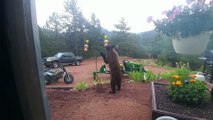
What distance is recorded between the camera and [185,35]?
973mm

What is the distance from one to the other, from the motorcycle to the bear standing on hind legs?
668 millimetres

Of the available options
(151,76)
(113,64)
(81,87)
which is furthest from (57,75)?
(151,76)

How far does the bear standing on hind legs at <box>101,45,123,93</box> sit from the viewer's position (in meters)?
2.03

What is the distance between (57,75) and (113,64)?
853mm

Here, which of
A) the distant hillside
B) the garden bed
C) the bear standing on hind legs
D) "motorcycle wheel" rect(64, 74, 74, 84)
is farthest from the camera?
"motorcycle wheel" rect(64, 74, 74, 84)

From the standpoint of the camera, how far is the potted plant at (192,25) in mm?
941

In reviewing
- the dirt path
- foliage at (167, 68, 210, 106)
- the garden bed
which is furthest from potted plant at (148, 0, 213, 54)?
the dirt path

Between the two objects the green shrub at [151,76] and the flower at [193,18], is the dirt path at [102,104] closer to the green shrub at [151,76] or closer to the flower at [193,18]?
the green shrub at [151,76]

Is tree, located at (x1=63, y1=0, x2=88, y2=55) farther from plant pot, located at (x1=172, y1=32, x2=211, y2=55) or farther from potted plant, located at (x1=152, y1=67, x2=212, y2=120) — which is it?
plant pot, located at (x1=172, y1=32, x2=211, y2=55)

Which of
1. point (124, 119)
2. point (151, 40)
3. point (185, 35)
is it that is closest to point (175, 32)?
point (185, 35)

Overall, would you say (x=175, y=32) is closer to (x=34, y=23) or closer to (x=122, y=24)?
(x=34, y=23)

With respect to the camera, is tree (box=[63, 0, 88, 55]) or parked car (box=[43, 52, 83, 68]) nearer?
parked car (box=[43, 52, 83, 68])

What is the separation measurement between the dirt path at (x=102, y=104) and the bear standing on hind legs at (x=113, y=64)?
0.30 feet

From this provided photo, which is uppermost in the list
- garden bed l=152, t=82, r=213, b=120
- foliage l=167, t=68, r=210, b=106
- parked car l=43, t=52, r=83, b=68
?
parked car l=43, t=52, r=83, b=68
